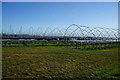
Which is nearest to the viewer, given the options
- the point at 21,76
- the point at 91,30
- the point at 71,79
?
the point at 71,79

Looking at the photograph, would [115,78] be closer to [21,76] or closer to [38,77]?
[38,77]

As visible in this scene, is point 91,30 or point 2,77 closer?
point 2,77

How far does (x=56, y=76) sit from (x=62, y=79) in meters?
0.50

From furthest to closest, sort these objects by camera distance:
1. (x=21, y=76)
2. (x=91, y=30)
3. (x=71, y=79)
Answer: (x=91, y=30)
(x=21, y=76)
(x=71, y=79)

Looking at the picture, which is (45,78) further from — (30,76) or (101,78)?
(101,78)

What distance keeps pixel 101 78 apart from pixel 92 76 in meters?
0.44

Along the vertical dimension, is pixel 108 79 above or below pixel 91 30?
below

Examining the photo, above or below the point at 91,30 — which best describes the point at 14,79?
below

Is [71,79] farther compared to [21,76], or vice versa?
[21,76]

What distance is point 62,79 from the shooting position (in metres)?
6.02

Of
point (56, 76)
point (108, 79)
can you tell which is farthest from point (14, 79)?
point (108, 79)

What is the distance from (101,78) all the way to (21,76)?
3814 mm

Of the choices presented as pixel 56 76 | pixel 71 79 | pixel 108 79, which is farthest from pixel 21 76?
pixel 108 79

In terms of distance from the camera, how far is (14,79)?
237 inches
